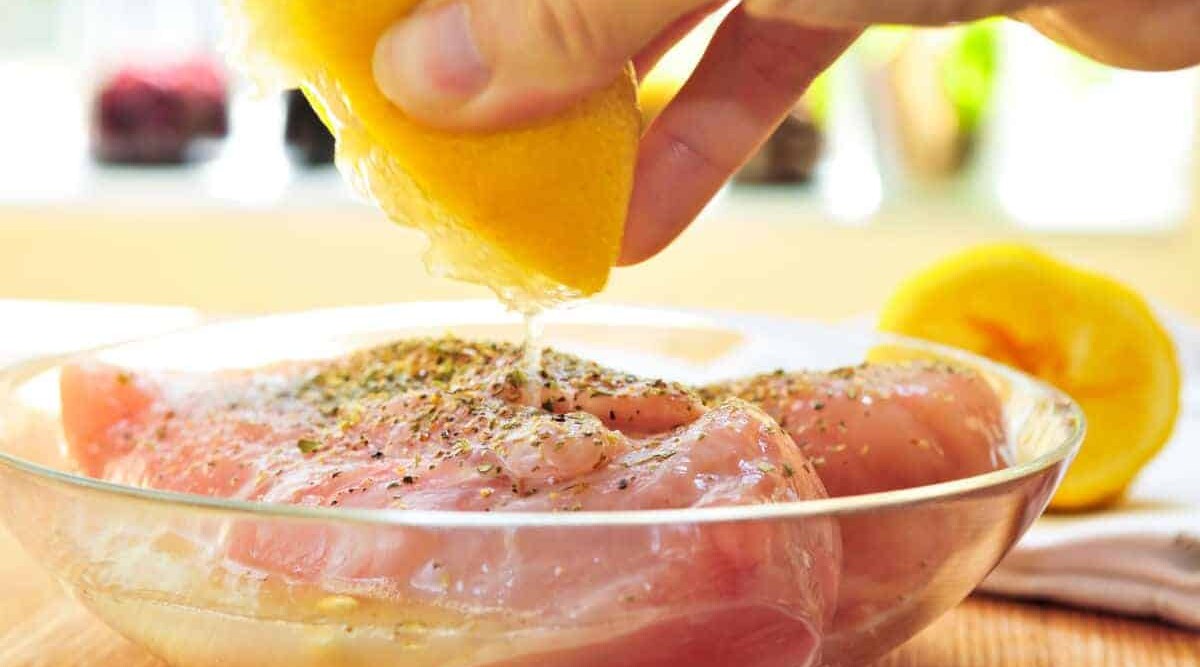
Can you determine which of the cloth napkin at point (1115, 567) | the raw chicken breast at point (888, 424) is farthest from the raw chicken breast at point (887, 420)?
the cloth napkin at point (1115, 567)

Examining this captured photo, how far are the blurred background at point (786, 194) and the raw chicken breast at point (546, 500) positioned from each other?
244 cm

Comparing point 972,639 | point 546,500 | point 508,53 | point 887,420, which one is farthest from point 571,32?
point 972,639

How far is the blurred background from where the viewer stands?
10.9 ft

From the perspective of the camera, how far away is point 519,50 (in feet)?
2.46

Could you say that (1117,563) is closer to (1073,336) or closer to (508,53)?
(1073,336)

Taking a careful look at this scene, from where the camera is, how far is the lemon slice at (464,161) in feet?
2.53

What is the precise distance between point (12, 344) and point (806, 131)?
A: 210 centimetres

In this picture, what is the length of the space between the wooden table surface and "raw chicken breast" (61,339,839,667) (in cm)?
11

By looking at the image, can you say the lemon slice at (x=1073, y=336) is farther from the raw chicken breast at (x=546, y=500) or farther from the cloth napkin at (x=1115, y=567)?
the raw chicken breast at (x=546, y=500)

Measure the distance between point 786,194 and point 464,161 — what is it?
2847 mm

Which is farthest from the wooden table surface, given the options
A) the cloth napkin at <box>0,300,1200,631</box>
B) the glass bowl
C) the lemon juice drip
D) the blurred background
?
the blurred background

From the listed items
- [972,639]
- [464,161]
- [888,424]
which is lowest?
[972,639]

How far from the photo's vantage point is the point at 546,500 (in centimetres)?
72

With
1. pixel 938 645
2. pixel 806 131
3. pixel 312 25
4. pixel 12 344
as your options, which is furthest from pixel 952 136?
pixel 312 25
